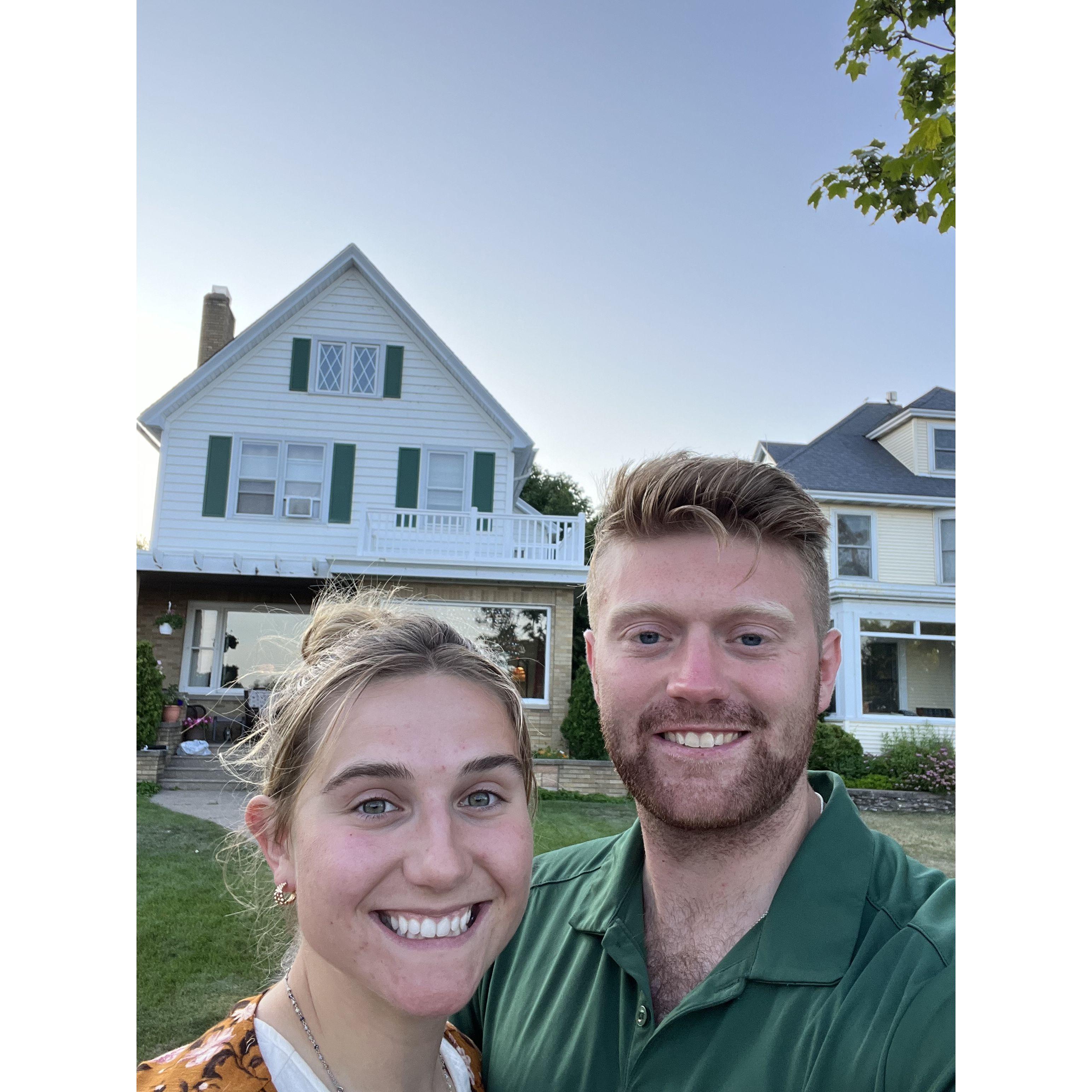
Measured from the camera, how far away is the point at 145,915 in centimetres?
540

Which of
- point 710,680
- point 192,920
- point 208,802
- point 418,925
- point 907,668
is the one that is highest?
point 710,680

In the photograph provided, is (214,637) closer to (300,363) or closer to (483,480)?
(300,363)

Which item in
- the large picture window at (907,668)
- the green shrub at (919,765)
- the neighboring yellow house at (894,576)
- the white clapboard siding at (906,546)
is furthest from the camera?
the white clapboard siding at (906,546)

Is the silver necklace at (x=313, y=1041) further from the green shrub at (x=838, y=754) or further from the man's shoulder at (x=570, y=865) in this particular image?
the green shrub at (x=838, y=754)

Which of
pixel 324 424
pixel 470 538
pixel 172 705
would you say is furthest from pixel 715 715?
pixel 324 424

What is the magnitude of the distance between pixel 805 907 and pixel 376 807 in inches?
38.7

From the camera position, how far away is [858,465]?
19.0 m

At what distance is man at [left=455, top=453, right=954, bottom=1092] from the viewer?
171 centimetres

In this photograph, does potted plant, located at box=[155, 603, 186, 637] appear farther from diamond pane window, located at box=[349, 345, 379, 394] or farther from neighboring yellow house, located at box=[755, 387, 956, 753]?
neighboring yellow house, located at box=[755, 387, 956, 753]

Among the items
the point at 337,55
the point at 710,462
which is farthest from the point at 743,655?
the point at 337,55

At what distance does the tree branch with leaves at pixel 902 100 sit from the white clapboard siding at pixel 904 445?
1591cm

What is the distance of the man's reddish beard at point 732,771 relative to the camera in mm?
1996

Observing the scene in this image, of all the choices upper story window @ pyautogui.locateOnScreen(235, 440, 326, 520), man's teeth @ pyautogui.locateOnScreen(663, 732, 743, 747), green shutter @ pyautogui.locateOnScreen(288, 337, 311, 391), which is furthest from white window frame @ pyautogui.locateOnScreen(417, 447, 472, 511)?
man's teeth @ pyautogui.locateOnScreen(663, 732, 743, 747)

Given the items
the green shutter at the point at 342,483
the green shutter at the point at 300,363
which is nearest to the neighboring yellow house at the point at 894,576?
the green shutter at the point at 342,483
